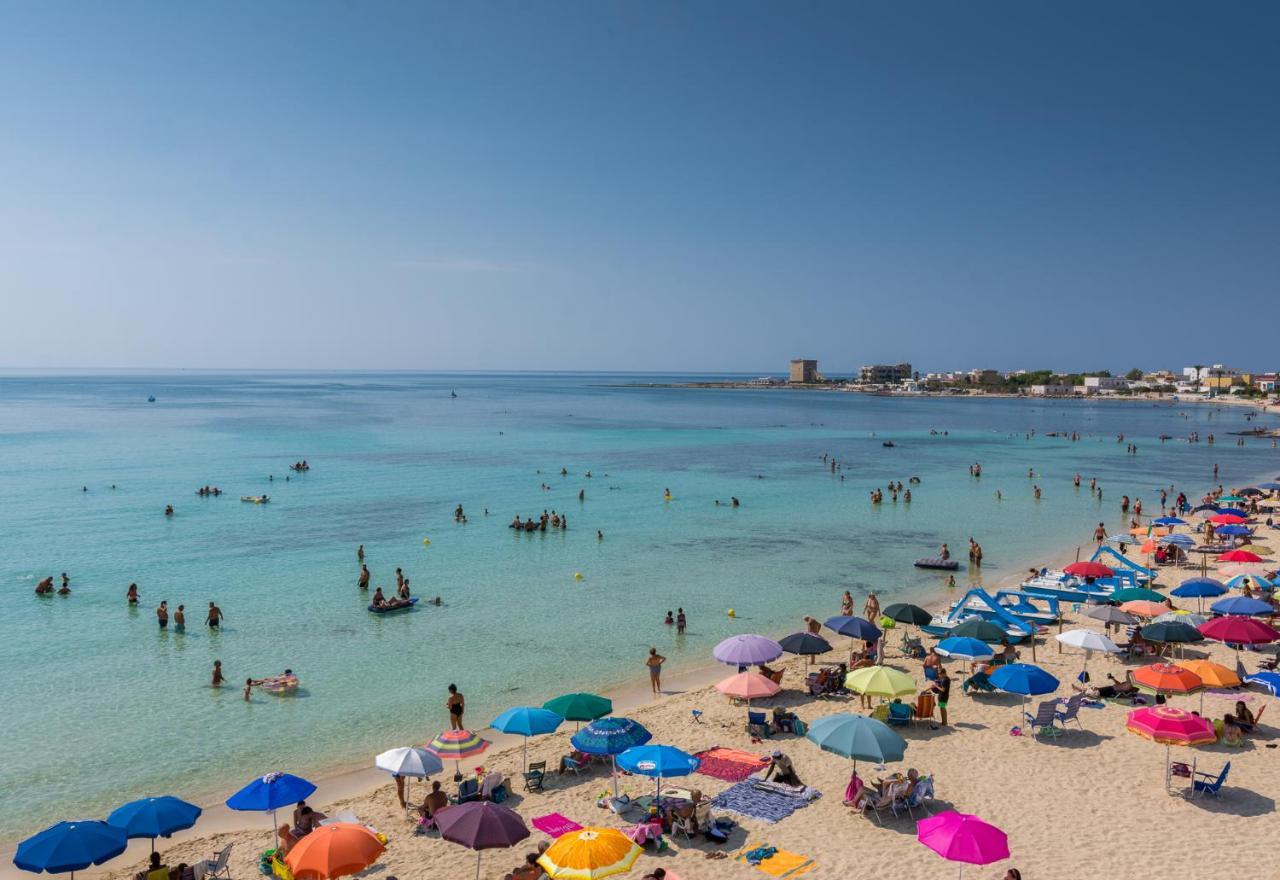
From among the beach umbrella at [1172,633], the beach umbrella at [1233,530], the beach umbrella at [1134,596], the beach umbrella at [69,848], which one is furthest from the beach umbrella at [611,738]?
the beach umbrella at [1233,530]

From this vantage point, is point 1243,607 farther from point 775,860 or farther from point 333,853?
point 333,853

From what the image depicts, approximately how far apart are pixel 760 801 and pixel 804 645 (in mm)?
5513

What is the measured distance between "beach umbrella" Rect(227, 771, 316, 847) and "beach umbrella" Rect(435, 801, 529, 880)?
7.74 ft

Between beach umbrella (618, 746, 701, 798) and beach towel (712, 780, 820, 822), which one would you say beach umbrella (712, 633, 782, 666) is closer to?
beach towel (712, 780, 820, 822)

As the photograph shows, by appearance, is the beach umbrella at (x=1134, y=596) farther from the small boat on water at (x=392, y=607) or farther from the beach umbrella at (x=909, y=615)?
the small boat on water at (x=392, y=607)

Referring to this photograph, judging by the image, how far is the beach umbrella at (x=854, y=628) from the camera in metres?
19.0

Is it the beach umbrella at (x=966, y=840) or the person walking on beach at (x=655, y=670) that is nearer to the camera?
the beach umbrella at (x=966, y=840)

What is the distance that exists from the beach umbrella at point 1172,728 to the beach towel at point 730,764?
239 inches

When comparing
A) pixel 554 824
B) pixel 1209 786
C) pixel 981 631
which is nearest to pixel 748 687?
pixel 554 824

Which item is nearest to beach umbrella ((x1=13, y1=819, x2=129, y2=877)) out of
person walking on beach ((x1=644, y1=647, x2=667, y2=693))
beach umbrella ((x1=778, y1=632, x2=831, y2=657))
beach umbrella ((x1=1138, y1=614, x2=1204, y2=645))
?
person walking on beach ((x1=644, y1=647, x2=667, y2=693))

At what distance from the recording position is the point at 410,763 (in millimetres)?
12586

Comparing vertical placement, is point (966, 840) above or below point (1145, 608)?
above

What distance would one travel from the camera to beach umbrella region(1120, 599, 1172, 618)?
20156 mm

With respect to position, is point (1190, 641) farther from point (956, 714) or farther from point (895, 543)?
point (895, 543)
